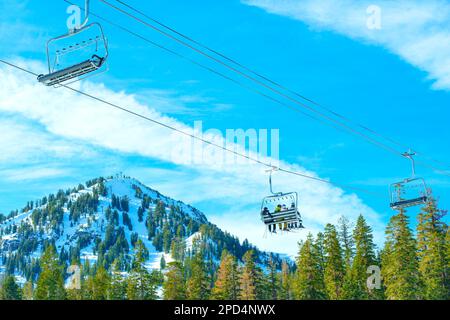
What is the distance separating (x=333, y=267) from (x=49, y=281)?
3012 cm

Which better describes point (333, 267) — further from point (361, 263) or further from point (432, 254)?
point (432, 254)

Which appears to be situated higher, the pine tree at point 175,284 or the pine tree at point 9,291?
the pine tree at point 9,291

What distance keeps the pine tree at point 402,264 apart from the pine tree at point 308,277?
24.6 feet

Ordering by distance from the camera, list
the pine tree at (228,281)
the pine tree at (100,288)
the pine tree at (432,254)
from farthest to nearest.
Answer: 1. the pine tree at (228,281)
2. the pine tree at (100,288)
3. the pine tree at (432,254)

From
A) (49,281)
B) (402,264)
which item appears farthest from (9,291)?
(402,264)

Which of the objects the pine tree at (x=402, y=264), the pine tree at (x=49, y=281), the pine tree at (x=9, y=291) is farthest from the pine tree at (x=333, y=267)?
the pine tree at (x=9, y=291)

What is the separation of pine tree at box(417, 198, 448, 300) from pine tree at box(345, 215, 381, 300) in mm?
7066

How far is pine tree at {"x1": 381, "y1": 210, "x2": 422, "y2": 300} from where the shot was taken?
6525 cm

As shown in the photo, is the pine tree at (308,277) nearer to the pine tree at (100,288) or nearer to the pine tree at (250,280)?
the pine tree at (250,280)

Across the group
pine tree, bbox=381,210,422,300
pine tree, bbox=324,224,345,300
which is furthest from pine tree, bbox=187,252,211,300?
→ pine tree, bbox=381,210,422,300

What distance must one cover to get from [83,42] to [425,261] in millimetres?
52607

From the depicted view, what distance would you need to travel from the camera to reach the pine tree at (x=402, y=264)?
2569 inches

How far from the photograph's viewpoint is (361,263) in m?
72.2

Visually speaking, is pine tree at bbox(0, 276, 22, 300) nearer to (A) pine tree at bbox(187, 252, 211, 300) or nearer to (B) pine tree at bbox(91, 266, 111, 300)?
(B) pine tree at bbox(91, 266, 111, 300)
